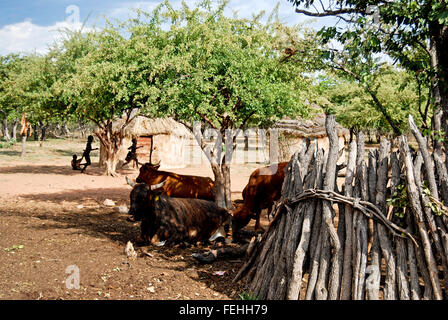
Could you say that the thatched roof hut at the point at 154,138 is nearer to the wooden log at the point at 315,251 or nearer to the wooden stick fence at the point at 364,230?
the wooden stick fence at the point at 364,230

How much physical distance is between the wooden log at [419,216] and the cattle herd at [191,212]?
14.4ft

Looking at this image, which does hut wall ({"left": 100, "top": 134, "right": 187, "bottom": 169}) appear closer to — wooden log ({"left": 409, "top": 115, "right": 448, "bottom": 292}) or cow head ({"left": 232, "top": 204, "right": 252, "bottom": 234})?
cow head ({"left": 232, "top": 204, "right": 252, "bottom": 234})

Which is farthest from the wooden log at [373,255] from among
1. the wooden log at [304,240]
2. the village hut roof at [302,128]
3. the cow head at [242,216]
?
the village hut roof at [302,128]

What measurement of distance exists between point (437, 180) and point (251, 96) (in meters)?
5.15

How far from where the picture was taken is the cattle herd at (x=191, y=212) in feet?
23.1

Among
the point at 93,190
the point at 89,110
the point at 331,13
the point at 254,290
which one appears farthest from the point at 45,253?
the point at 89,110

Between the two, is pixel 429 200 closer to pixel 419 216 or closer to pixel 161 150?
pixel 419 216

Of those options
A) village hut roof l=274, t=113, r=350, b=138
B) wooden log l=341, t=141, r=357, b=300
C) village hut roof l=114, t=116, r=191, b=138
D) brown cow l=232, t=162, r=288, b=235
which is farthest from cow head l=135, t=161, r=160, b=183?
village hut roof l=274, t=113, r=350, b=138

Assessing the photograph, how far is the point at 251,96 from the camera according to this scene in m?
8.43

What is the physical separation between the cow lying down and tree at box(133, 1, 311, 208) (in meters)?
2.00

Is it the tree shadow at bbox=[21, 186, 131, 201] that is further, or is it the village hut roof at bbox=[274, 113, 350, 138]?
the village hut roof at bbox=[274, 113, 350, 138]

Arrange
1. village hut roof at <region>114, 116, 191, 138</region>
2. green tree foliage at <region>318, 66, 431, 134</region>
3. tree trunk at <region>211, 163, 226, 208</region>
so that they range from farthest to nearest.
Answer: green tree foliage at <region>318, 66, 431, 134</region> < village hut roof at <region>114, 116, 191, 138</region> < tree trunk at <region>211, 163, 226, 208</region>

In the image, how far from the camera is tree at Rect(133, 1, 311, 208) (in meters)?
8.32
